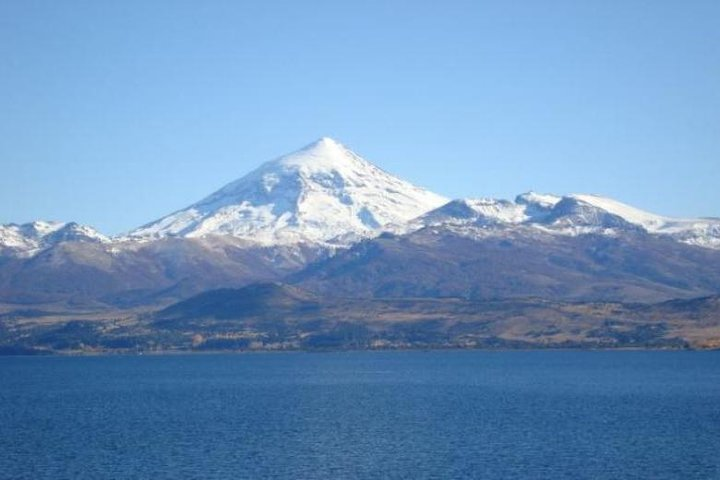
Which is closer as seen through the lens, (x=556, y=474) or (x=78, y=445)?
(x=556, y=474)

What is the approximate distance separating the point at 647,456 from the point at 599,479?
11541mm

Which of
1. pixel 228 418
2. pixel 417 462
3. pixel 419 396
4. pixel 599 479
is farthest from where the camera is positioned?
pixel 419 396

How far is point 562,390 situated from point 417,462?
75.4 metres

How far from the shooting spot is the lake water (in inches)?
3465

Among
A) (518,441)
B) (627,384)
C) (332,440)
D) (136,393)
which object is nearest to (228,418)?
(332,440)

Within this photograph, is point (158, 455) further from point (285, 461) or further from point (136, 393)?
point (136, 393)

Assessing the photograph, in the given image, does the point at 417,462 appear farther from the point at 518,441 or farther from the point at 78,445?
the point at 78,445

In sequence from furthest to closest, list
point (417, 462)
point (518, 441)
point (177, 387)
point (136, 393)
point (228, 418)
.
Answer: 1. point (177, 387)
2. point (136, 393)
3. point (228, 418)
4. point (518, 441)
5. point (417, 462)

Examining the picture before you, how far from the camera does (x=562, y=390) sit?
163m

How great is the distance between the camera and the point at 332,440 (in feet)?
342

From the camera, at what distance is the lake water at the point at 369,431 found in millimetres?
88000

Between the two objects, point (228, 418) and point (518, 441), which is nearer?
point (518, 441)

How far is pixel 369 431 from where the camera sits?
111 m

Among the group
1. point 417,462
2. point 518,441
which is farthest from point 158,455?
point 518,441
